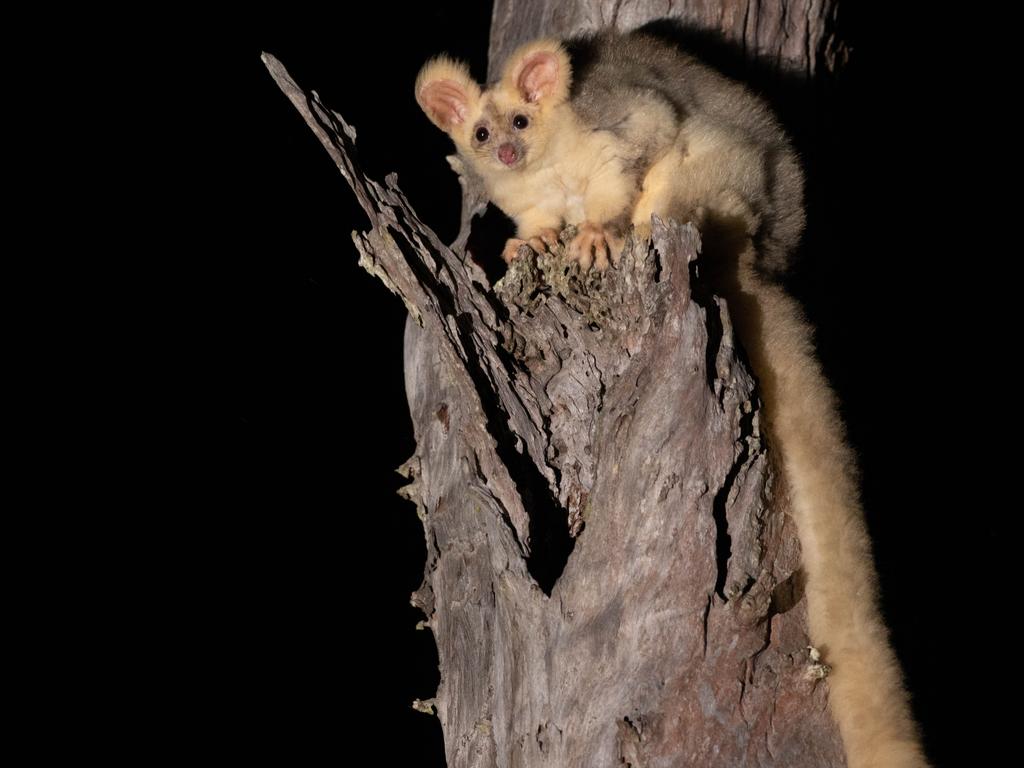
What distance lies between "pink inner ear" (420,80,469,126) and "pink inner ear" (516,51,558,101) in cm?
19

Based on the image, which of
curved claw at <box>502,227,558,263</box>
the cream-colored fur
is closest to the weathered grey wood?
the cream-colored fur

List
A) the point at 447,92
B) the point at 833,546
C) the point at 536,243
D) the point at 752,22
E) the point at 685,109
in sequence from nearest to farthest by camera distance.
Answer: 1. the point at 833,546
2. the point at 536,243
3. the point at 685,109
4. the point at 447,92
5. the point at 752,22

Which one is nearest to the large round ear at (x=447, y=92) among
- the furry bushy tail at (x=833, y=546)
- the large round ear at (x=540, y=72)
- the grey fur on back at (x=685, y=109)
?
the large round ear at (x=540, y=72)

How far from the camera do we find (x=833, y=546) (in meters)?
1.75

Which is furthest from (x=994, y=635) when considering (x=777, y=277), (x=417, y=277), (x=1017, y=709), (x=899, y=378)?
(x=417, y=277)

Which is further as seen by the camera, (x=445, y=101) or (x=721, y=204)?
(x=445, y=101)

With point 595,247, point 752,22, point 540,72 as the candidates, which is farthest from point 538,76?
point 752,22

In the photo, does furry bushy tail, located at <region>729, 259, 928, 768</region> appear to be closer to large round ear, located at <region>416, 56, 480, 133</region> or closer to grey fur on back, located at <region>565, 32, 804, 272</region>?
grey fur on back, located at <region>565, 32, 804, 272</region>

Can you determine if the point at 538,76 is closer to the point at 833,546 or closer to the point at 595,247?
the point at 595,247

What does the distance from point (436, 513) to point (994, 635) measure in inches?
63.0

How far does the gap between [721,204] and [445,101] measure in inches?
33.6

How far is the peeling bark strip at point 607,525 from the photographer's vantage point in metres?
1.66

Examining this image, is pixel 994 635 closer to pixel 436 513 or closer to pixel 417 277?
pixel 436 513

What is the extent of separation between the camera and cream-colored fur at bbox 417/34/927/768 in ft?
5.56
